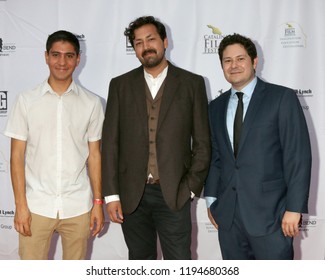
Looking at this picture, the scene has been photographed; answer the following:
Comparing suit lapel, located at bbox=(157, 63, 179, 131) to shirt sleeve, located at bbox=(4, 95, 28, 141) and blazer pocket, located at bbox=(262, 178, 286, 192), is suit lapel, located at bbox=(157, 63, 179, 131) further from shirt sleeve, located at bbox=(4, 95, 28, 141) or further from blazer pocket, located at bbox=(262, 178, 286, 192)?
shirt sleeve, located at bbox=(4, 95, 28, 141)

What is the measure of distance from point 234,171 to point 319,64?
192 centimetres

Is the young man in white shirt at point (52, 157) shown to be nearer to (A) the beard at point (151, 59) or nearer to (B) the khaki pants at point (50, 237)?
(B) the khaki pants at point (50, 237)

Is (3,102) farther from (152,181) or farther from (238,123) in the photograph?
(238,123)

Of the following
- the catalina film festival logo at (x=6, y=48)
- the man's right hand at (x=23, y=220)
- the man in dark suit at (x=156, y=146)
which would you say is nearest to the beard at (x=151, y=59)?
the man in dark suit at (x=156, y=146)

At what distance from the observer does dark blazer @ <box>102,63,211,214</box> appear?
2396 mm

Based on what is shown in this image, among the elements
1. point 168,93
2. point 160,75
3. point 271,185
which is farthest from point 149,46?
point 271,185

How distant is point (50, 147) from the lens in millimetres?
2449

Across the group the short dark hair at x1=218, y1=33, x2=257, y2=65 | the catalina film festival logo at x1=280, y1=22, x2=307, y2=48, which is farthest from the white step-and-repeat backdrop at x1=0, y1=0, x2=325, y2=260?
the short dark hair at x1=218, y1=33, x2=257, y2=65

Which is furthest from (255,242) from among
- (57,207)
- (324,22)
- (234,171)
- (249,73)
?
(324,22)

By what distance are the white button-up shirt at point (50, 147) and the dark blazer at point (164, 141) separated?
20 centimetres

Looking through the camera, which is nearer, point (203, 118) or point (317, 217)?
point (203, 118)

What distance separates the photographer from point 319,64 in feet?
11.9

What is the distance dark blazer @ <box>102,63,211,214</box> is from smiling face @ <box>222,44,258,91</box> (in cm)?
22
